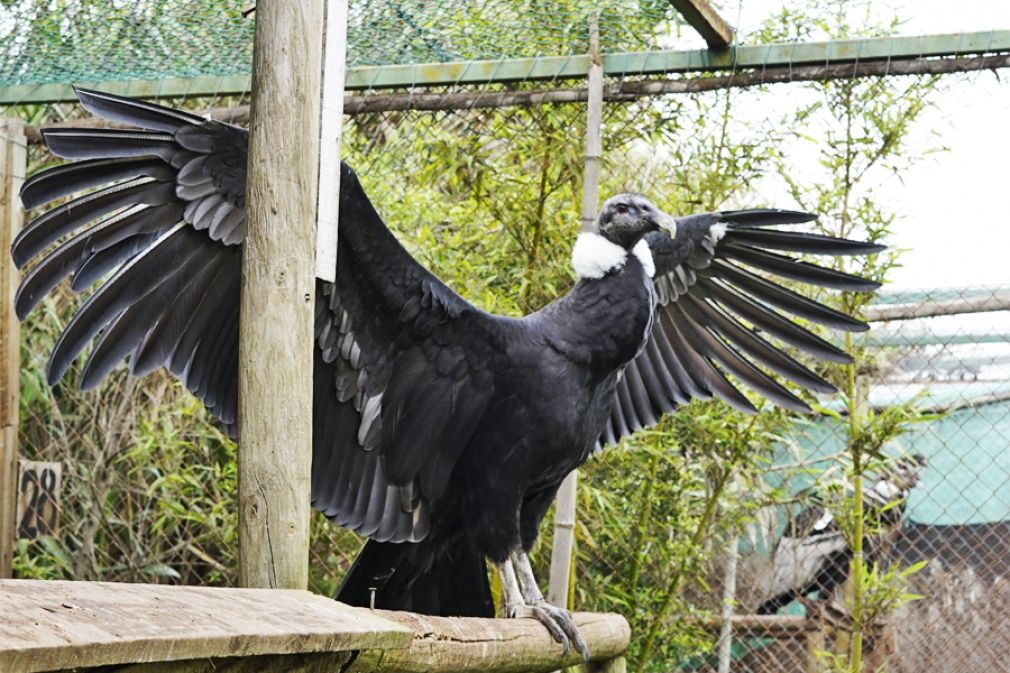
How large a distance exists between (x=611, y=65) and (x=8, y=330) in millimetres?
2007

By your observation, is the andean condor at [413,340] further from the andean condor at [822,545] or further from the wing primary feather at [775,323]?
the andean condor at [822,545]

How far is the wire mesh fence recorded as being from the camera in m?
3.26

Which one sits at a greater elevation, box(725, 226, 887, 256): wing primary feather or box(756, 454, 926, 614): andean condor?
box(725, 226, 887, 256): wing primary feather

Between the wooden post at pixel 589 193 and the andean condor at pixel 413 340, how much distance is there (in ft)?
0.57

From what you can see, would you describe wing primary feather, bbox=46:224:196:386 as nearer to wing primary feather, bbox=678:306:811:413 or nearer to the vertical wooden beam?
the vertical wooden beam

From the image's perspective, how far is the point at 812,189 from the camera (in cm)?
334

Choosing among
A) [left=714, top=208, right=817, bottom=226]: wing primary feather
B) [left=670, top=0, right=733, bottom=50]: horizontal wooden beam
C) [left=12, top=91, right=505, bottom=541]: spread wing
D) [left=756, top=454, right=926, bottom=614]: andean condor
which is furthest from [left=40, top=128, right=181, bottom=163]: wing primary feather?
[left=756, top=454, right=926, bottom=614]: andean condor

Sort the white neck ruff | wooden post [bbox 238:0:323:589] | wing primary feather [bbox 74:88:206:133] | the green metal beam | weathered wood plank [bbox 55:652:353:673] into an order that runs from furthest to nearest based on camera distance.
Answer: the green metal beam, the white neck ruff, wing primary feather [bbox 74:88:206:133], wooden post [bbox 238:0:323:589], weathered wood plank [bbox 55:652:353:673]

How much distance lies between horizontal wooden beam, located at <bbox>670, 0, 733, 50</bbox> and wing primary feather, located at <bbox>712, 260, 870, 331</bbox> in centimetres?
62

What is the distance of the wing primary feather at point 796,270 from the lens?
298 centimetres

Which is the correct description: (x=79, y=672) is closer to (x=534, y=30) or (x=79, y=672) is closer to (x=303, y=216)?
(x=303, y=216)

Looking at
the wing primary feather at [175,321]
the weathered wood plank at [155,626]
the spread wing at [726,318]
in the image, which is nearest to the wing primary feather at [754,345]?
the spread wing at [726,318]

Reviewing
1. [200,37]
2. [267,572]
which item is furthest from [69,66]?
[267,572]

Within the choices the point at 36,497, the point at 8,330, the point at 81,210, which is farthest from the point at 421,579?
the point at 36,497
